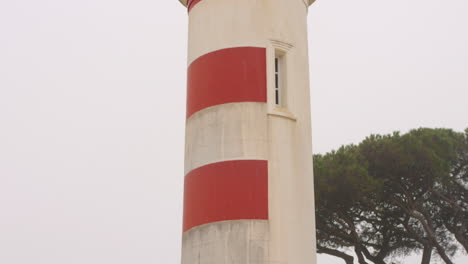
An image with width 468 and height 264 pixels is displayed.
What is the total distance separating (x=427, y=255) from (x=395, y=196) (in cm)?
260

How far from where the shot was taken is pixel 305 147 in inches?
439

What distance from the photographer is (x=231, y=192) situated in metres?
10.4

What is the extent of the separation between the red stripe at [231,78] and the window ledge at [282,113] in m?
0.28

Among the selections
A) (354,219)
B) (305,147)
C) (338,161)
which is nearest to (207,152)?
(305,147)

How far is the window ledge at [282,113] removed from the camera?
1085 cm

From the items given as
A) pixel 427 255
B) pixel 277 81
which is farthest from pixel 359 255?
pixel 277 81

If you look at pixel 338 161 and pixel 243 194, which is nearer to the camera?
pixel 243 194

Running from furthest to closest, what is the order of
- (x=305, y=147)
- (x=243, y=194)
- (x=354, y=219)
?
(x=354, y=219) < (x=305, y=147) < (x=243, y=194)

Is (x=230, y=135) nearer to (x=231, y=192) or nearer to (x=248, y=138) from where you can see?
(x=248, y=138)

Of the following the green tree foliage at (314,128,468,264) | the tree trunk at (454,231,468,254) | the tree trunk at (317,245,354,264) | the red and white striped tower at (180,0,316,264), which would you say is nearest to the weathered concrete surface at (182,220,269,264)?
the red and white striped tower at (180,0,316,264)

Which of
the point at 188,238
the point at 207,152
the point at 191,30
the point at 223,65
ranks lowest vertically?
the point at 188,238

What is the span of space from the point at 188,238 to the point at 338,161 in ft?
42.6

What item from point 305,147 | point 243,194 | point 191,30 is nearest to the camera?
point 243,194

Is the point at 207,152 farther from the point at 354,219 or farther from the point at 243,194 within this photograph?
the point at 354,219
